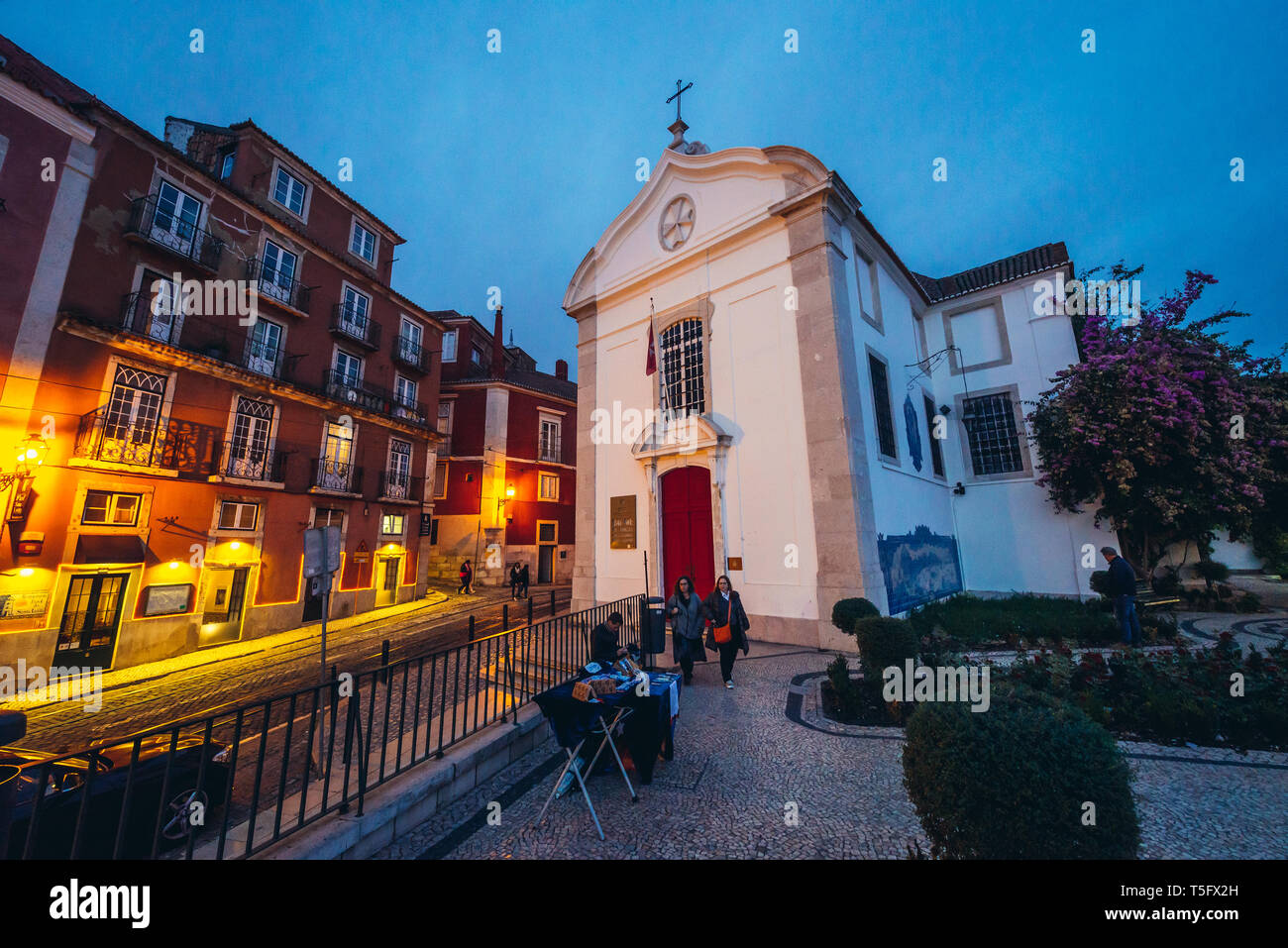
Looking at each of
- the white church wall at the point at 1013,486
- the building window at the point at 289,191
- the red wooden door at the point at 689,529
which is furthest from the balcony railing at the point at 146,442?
the white church wall at the point at 1013,486

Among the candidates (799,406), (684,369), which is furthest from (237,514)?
(799,406)

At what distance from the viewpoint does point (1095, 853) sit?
7.52ft

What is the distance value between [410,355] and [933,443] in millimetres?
21281

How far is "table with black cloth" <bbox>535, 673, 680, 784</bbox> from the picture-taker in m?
4.11

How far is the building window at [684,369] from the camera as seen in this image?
12.7 m

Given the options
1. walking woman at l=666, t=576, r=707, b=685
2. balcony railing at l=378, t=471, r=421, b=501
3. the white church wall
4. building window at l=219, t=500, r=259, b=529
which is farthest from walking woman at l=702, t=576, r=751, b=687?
balcony railing at l=378, t=471, r=421, b=501

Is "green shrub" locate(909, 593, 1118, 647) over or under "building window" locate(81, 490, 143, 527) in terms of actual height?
under

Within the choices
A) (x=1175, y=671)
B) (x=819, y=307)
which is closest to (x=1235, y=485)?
(x=1175, y=671)

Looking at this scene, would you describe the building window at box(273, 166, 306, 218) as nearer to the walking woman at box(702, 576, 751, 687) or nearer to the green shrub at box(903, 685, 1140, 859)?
the walking woman at box(702, 576, 751, 687)

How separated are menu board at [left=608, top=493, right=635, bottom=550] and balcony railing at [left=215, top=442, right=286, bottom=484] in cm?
1139

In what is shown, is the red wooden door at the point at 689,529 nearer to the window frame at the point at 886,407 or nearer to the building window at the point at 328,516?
the window frame at the point at 886,407

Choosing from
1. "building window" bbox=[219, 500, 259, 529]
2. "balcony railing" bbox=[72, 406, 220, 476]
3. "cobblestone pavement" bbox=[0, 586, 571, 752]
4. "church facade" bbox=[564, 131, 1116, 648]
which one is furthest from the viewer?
"building window" bbox=[219, 500, 259, 529]

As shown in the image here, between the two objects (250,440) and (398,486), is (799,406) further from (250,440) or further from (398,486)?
(398,486)

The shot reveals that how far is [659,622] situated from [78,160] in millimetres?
18249
